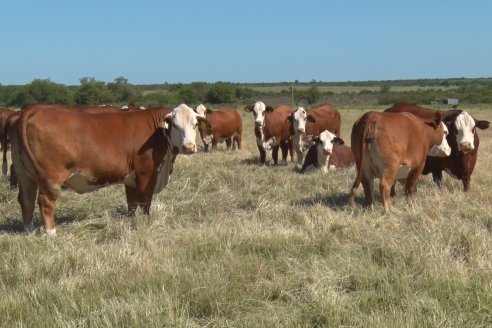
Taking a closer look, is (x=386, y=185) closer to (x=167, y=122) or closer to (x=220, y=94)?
(x=167, y=122)

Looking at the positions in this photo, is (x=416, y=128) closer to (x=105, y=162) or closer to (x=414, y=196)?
Answer: (x=414, y=196)

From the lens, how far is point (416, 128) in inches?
351

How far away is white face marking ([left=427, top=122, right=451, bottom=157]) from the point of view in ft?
32.6

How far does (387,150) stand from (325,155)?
5470mm

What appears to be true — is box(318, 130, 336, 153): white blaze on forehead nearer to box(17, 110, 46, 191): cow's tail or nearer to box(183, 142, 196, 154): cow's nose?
box(183, 142, 196, 154): cow's nose

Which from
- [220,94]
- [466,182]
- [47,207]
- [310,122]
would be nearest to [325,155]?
[310,122]

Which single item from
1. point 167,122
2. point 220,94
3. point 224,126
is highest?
point 167,122

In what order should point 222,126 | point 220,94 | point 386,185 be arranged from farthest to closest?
point 220,94
point 222,126
point 386,185

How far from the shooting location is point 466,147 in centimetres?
1009

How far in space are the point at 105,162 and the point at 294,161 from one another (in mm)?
9351

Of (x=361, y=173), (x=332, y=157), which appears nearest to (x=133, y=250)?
(x=361, y=173)

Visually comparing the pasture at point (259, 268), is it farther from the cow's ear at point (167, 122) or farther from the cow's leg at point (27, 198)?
the cow's ear at point (167, 122)

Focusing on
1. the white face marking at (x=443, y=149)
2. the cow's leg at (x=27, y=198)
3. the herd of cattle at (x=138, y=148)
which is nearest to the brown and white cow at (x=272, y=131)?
the white face marking at (x=443, y=149)

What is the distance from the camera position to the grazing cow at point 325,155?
13802 millimetres
